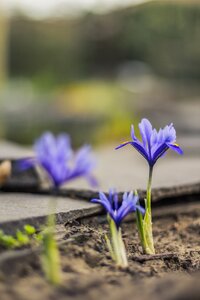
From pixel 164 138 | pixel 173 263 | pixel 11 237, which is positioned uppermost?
pixel 164 138

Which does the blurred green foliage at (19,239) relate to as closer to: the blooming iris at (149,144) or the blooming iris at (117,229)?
the blooming iris at (117,229)

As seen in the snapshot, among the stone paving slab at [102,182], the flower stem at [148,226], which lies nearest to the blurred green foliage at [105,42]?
the stone paving slab at [102,182]

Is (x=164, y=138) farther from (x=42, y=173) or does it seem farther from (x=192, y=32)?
(x=192, y=32)

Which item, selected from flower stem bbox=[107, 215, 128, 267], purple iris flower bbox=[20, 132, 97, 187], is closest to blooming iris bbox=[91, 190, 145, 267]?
flower stem bbox=[107, 215, 128, 267]

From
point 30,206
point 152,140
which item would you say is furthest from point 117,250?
point 30,206

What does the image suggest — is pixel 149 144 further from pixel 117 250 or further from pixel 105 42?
pixel 105 42

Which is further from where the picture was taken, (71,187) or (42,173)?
(42,173)

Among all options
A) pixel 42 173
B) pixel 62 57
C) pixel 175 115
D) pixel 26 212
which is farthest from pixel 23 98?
pixel 26 212
